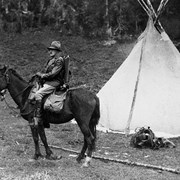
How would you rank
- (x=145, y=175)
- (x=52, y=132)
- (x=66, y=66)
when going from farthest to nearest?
(x=52, y=132)
(x=66, y=66)
(x=145, y=175)

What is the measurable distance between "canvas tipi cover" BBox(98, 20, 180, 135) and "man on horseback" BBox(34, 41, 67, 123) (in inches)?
147

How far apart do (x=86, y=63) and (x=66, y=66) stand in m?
12.8

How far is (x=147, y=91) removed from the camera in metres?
12.9

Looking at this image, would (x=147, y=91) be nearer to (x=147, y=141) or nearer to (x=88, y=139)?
(x=147, y=141)

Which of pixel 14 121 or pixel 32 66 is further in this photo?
pixel 32 66

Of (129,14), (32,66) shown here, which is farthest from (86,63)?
(129,14)

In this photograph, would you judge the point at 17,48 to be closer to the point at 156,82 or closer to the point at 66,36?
the point at 66,36

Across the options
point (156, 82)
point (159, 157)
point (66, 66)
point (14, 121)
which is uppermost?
point (66, 66)

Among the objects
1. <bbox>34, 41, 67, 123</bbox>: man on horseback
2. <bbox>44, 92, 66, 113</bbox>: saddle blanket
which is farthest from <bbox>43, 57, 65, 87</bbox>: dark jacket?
<bbox>44, 92, 66, 113</bbox>: saddle blanket

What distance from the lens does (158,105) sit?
1261 cm

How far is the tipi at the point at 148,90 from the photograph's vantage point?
1244cm

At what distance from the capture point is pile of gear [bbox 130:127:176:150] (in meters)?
10.5

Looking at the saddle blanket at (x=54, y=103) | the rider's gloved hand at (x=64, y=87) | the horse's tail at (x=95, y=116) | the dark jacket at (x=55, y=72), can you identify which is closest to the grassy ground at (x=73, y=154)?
the horse's tail at (x=95, y=116)

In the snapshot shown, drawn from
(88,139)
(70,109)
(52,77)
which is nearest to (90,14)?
(52,77)
